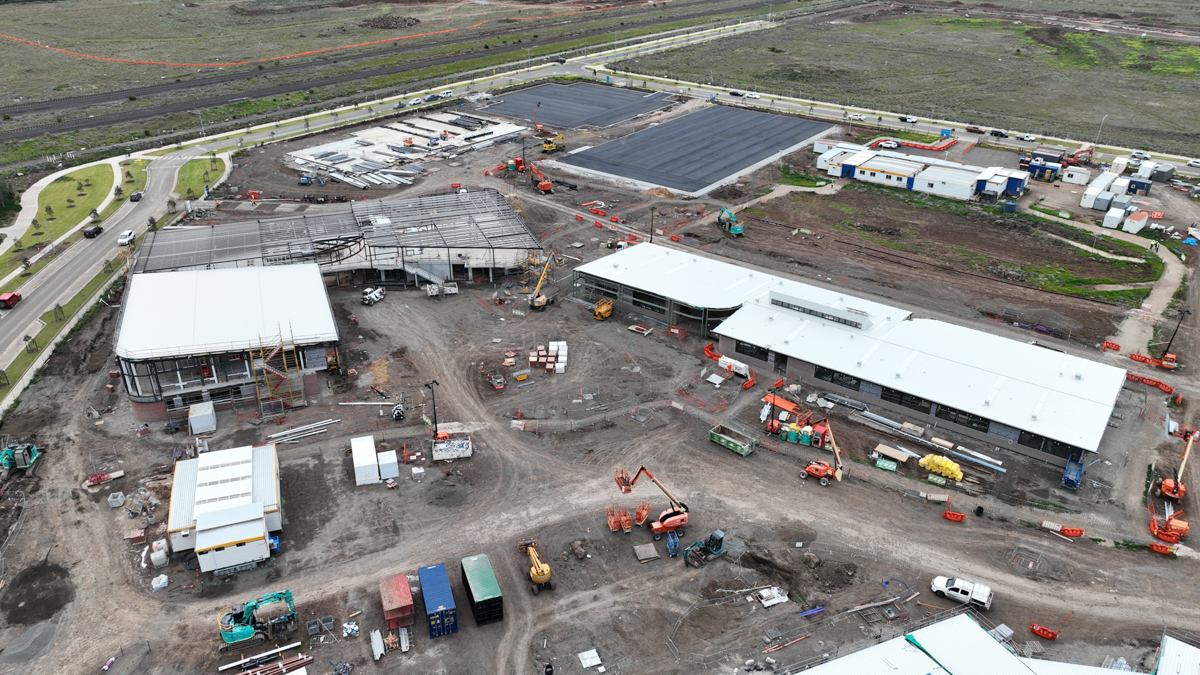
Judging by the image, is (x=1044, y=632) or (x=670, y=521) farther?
(x=670, y=521)

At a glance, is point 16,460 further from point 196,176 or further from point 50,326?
point 196,176

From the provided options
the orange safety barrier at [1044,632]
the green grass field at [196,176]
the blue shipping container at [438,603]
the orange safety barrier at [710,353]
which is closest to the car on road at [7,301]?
the green grass field at [196,176]

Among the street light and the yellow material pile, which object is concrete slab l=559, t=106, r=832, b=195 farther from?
the yellow material pile

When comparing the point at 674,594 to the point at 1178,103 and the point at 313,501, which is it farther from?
the point at 1178,103

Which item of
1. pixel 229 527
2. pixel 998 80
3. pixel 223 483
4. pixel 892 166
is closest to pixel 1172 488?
pixel 229 527

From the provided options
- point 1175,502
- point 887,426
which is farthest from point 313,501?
A: point 1175,502

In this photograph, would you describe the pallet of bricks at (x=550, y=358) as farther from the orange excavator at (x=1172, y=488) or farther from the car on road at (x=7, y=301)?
the car on road at (x=7, y=301)
